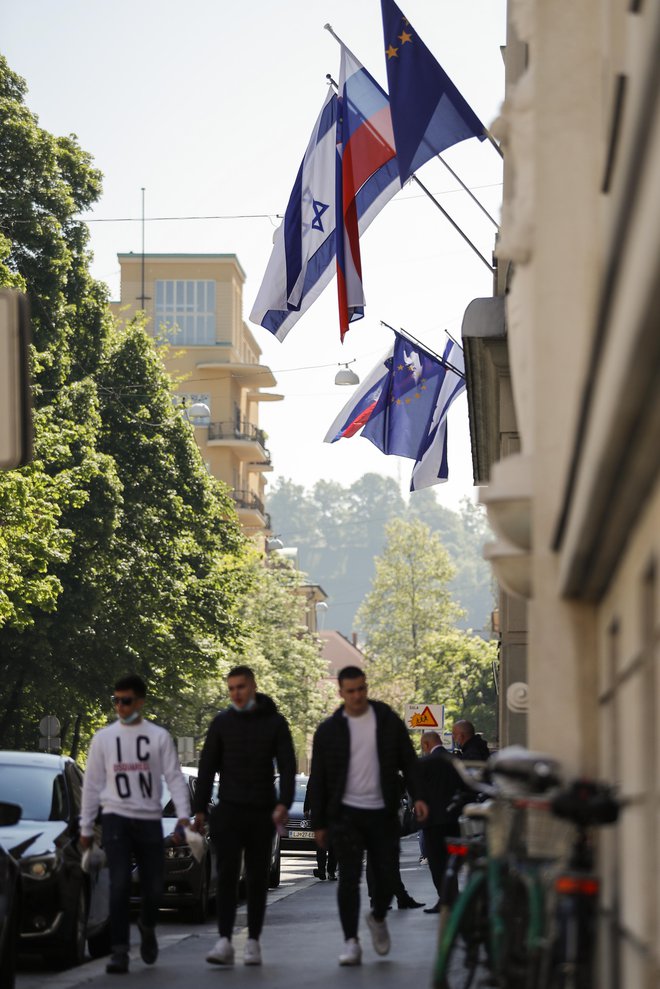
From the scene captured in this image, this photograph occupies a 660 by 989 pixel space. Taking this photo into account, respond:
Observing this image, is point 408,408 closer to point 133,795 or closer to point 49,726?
point 49,726

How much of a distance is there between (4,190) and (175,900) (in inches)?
942

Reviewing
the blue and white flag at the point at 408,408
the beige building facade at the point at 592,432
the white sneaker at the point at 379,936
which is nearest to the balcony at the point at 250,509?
the blue and white flag at the point at 408,408

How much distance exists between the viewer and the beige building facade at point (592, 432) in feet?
15.9

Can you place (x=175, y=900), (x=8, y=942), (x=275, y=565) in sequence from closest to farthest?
1. (x=8, y=942)
2. (x=175, y=900)
3. (x=275, y=565)

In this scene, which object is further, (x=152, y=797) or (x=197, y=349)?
(x=197, y=349)

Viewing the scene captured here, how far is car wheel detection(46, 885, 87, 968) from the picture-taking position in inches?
512

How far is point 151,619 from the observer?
41125 mm

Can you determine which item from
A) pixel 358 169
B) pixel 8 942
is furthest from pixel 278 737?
pixel 358 169

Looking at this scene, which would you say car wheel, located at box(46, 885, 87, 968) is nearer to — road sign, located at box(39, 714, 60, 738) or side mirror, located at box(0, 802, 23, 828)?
side mirror, located at box(0, 802, 23, 828)

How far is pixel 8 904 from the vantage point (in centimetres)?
1020

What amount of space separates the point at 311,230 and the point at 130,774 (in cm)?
900

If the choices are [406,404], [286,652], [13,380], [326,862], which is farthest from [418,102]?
[286,652]

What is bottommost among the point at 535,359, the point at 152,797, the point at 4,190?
Answer: the point at 152,797

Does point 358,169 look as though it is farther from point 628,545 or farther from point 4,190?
point 4,190
